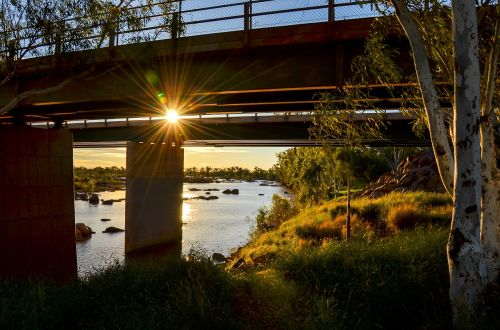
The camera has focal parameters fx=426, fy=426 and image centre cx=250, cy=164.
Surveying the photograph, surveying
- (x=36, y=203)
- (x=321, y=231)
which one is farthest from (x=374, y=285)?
(x=36, y=203)

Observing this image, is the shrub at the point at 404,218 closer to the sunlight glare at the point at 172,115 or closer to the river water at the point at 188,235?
the river water at the point at 188,235

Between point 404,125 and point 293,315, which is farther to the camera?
point 404,125

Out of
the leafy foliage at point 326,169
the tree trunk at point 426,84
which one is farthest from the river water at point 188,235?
the tree trunk at point 426,84

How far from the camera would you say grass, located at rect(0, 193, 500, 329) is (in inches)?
293

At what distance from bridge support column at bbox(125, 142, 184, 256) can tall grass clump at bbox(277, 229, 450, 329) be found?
66.5 feet

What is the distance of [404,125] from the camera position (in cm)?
2509

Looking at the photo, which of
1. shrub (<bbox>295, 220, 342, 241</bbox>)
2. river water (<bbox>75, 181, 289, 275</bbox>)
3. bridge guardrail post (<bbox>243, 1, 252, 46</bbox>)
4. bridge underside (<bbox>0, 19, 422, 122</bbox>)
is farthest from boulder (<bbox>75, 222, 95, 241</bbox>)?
bridge guardrail post (<bbox>243, 1, 252, 46</bbox>)

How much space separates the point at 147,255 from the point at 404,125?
733 inches

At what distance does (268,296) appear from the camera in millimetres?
9016

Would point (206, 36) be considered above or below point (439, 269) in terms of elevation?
above

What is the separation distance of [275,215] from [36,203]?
20684 mm

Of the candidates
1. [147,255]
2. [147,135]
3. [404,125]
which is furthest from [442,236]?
[147,135]

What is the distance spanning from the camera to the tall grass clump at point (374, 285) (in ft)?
25.3

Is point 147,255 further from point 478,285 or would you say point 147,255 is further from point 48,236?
point 478,285
